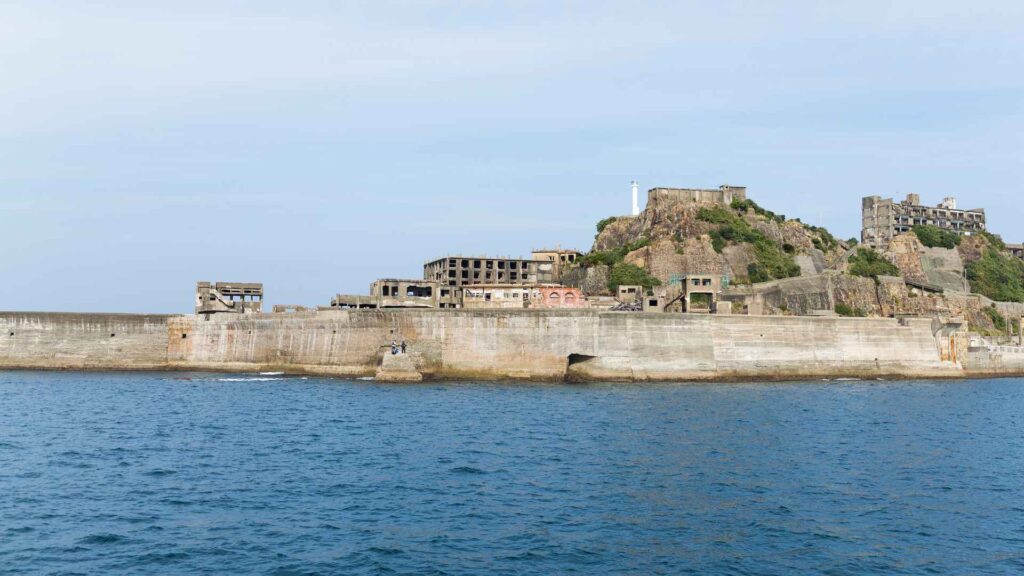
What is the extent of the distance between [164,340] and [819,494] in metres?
72.7

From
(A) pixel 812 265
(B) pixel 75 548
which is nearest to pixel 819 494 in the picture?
(B) pixel 75 548

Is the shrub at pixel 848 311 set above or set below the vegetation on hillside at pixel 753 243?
below

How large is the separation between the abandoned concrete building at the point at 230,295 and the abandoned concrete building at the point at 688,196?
5935 cm

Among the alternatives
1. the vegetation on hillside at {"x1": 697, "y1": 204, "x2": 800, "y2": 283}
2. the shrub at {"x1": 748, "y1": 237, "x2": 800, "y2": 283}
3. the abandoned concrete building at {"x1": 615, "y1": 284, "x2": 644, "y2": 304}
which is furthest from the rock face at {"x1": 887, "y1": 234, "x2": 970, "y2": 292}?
the abandoned concrete building at {"x1": 615, "y1": 284, "x2": 644, "y2": 304}

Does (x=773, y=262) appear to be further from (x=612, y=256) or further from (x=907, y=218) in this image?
(x=907, y=218)

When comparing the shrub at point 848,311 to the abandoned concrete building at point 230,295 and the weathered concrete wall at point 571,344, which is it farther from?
the abandoned concrete building at point 230,295

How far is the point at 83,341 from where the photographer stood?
291ft

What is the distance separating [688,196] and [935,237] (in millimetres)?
44424

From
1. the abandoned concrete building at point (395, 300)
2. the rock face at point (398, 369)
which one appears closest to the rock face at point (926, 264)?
the abandoned concrete building at point (395, 300)

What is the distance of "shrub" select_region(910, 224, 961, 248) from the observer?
465 feet

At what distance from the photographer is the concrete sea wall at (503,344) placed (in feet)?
249

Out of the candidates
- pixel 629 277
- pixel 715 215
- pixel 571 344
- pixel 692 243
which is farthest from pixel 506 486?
pixel 715 215

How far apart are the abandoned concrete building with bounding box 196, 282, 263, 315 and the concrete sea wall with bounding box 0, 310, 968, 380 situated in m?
5.72

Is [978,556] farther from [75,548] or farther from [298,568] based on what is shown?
[75,548]
